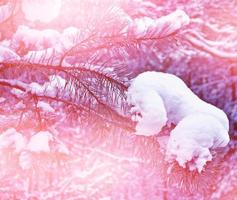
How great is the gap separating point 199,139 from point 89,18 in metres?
0.69

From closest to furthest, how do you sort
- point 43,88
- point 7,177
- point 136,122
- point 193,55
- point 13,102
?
1. point 136,122
2. point 43,88
3. point 13,102
4. point 193,55
5. point 7,177

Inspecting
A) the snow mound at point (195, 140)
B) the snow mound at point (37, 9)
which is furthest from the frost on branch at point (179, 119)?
the snow mound at point (37, 9)

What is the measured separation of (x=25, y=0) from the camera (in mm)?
1948

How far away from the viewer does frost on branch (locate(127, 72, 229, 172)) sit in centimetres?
193

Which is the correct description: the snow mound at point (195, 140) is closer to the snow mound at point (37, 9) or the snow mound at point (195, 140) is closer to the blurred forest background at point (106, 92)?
the blurred forest background at point (106, 92)

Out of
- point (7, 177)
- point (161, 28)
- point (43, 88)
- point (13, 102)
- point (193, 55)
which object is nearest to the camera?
point (161, 28)

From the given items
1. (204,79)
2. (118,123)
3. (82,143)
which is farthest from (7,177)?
(118,123)

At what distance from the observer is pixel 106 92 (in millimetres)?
1932

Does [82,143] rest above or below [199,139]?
below

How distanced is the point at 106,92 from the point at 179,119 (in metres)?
0.38

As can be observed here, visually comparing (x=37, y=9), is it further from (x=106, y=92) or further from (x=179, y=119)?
(x=179, y=119)

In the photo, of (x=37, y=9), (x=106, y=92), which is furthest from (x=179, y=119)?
(x=37, y=9)

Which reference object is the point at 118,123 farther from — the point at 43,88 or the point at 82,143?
the point at 82,143

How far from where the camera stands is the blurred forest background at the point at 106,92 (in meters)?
1.94
